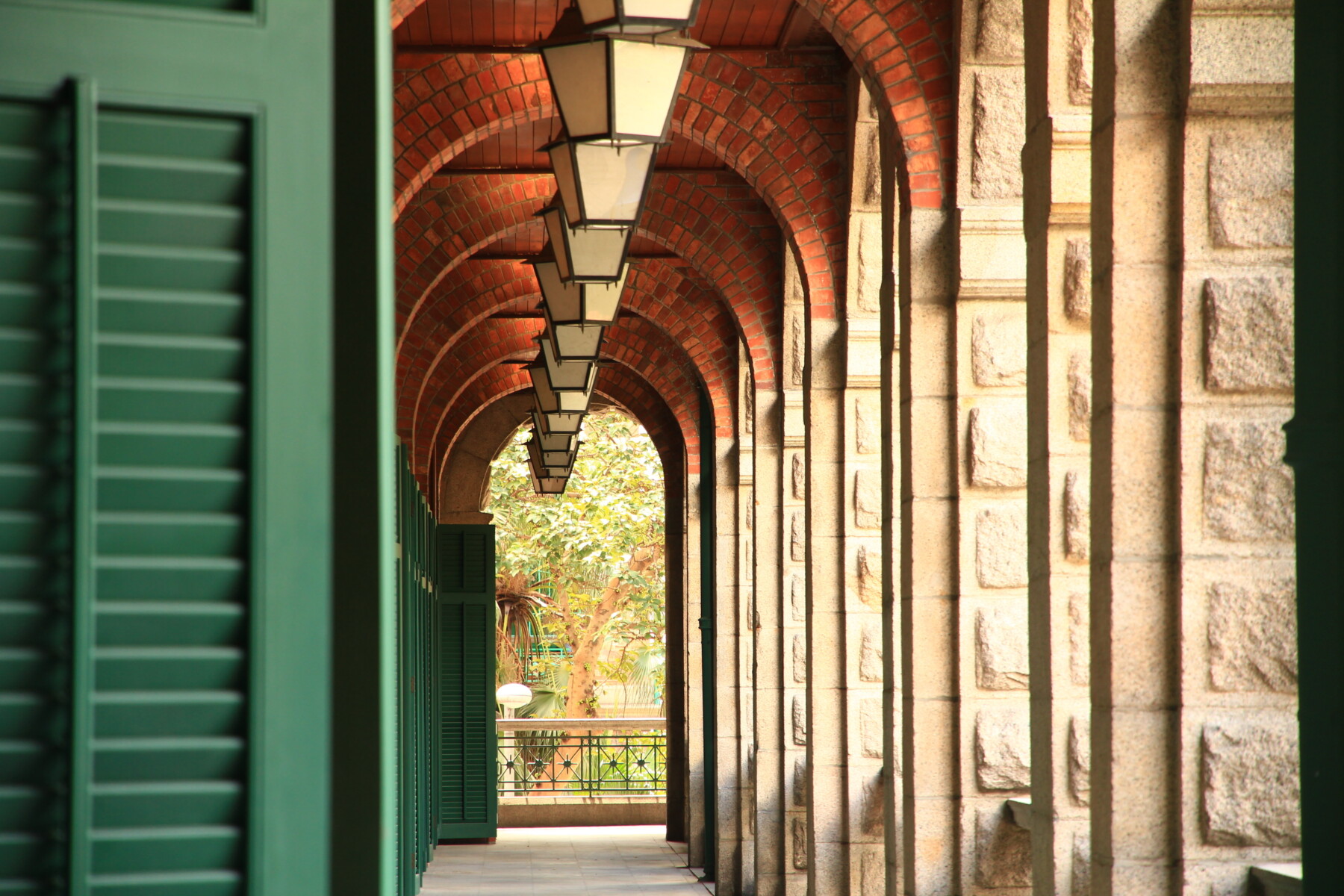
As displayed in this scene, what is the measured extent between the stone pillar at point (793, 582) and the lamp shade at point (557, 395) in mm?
1525

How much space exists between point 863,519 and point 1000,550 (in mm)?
2567

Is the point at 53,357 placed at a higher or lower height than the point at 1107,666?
higher

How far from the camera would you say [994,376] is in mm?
6328

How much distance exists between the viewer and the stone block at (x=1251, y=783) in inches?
149

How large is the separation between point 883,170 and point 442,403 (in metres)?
9.18

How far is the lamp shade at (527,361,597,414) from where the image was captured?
380 inches

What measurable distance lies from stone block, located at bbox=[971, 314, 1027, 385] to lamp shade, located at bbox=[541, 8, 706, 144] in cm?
238

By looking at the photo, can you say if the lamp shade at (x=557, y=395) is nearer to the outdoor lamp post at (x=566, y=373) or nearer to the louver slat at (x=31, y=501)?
the outdoor lamp post at (x=566, y=373)

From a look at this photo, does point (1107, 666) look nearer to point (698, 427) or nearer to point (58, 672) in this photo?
point (58, 672)

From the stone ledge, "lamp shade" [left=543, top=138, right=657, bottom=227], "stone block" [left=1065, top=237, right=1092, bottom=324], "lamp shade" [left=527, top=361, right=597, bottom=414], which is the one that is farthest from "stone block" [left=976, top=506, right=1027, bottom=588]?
"lamp shade" [left=527, top=361, right=597, bottom=414]

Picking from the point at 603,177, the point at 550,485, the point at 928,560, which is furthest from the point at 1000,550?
the point at 550,485

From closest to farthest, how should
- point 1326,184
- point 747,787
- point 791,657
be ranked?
1. point 1326,184
2. point 791,657
3. point 747,787

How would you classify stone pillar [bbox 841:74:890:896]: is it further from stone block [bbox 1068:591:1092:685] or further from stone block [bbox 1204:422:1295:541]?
stone block [bbox 1204:422:1295:541]

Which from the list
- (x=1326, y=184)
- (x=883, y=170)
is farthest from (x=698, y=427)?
(x=1326, y=184)
